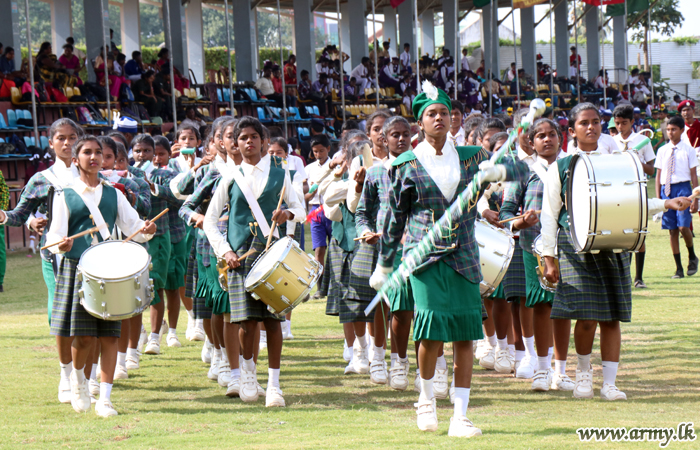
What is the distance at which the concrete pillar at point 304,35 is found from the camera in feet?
95.6

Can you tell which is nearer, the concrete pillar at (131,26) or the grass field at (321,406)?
the grass field at (321,406)

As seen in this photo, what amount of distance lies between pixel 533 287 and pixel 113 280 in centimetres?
306

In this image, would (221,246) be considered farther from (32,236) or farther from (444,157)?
(32,236)

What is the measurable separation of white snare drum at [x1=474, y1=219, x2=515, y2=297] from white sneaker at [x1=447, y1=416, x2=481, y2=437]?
145 centimetres

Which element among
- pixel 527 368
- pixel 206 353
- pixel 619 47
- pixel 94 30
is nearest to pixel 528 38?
pixel 619 47

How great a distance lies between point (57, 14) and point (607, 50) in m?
36.4

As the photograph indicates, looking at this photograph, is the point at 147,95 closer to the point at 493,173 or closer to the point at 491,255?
the point at 491,255

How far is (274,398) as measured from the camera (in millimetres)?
6273

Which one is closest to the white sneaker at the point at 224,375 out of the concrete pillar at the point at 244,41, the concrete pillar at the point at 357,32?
the concrete pillar at the point at 244,41

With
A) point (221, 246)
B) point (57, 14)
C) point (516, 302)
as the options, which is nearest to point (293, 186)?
point (221, 246)

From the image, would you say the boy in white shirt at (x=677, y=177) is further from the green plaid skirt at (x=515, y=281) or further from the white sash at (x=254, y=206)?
the white sash at (x=254, y=206)

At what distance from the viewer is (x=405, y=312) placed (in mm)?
6590

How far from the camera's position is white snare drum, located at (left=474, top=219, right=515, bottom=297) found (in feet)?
21.0

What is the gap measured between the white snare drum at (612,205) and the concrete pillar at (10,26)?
57.0 ft
